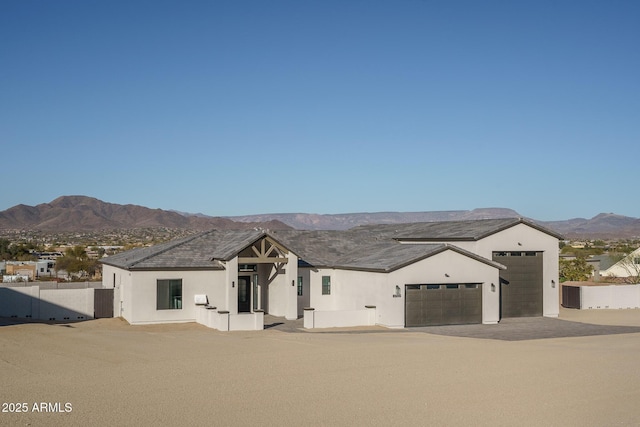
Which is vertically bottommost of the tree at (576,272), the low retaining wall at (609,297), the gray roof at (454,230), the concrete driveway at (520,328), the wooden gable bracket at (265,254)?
the concrete driveway at (520,328)

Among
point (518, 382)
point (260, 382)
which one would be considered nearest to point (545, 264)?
point (518, 382)

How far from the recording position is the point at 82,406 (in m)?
14.2

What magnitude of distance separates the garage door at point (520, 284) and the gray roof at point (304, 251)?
108 inches

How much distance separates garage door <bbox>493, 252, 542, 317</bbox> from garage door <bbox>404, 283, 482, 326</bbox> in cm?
337

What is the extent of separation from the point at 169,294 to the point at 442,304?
11725 millimetres

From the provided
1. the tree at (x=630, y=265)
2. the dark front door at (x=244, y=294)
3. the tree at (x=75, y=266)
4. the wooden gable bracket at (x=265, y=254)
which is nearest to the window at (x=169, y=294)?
the wooden gable bracket at (x=265, y=254)

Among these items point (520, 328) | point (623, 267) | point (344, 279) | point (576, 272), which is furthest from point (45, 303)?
point (623, 267)

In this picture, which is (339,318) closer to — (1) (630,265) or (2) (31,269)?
(1) (630,265)

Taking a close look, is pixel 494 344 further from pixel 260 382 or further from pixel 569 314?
pixel 569 314

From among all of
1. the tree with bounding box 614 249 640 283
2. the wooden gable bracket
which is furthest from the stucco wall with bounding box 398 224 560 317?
the tree with bounding box 614 249 640 283

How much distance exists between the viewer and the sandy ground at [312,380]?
1422 cm

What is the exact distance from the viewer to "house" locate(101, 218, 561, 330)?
31.6 m

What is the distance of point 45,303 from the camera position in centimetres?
3303

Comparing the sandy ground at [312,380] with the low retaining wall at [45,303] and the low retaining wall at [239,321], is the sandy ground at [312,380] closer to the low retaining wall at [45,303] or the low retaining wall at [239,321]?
the low retaining wall at [239,321]
